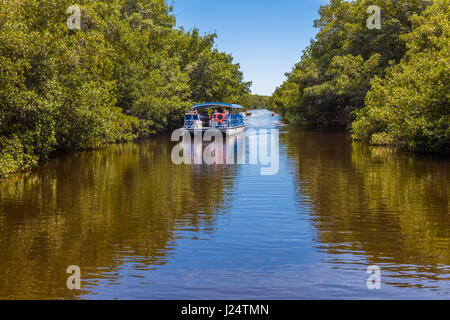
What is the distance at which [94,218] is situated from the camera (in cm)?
1129

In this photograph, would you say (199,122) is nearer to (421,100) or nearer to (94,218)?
(421,100)

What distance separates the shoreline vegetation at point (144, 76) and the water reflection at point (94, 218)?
334cm

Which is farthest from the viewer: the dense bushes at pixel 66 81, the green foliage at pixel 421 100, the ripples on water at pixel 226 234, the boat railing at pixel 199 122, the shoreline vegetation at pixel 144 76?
the boat railing at pixel 199 122

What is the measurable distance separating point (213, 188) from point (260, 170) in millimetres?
4870

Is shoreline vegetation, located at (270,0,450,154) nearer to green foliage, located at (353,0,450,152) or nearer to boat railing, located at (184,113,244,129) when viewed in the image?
green foliage, located at (353,0,450,152)

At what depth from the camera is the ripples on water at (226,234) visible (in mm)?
6984

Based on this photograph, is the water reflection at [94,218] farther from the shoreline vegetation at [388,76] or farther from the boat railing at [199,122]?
the boat railing at [199,122]

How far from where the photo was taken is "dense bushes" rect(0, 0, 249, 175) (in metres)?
18.4

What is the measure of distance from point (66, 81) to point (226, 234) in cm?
1666

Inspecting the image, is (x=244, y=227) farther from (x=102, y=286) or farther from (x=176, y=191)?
(x=176, y=191)

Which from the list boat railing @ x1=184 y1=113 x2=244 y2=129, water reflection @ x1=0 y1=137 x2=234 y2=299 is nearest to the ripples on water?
water reflection @ x1=0 y1=137 x2=234 y2=299

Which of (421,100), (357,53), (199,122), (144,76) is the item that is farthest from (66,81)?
(357,53)

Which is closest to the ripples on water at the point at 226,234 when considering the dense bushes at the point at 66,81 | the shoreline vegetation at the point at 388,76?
the dense bushes at the point at 66,81

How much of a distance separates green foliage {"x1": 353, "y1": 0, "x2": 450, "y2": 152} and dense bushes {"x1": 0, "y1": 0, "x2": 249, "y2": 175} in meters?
16.0
